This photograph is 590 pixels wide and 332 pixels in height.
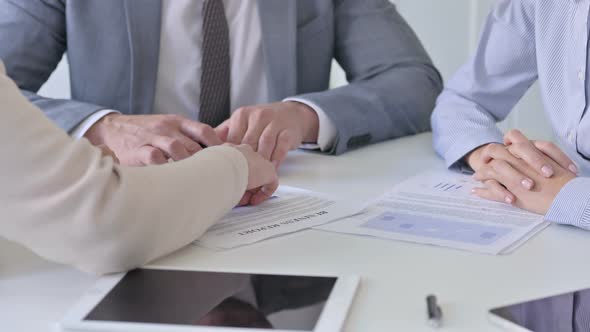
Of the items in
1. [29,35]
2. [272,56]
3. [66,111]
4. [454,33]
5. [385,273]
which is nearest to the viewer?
[385,273]

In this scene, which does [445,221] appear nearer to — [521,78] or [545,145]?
[545,145]

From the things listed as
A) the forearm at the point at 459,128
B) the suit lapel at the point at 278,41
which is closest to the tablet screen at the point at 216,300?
the forearm at the point at 459,128

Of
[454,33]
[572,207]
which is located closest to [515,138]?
[572,207]

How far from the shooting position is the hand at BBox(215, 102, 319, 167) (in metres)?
1.22

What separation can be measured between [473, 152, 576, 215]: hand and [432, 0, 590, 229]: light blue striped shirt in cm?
12

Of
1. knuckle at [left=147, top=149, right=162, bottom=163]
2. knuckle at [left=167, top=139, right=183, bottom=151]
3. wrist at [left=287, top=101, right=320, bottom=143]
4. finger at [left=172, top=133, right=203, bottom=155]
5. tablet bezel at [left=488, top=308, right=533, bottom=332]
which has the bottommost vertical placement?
wrist at [left=287, top=101, right=320, bottom=143]

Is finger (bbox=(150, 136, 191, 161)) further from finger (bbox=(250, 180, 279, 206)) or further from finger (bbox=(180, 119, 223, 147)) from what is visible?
finger (bbox=(250, 180, 279, 206))

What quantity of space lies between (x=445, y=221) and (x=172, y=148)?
426 millimetres

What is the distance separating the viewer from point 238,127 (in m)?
1.23

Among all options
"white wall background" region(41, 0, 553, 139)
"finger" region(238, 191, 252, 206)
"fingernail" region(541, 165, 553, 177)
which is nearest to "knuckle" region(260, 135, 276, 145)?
"finger" region(238, 191, 252, 206)

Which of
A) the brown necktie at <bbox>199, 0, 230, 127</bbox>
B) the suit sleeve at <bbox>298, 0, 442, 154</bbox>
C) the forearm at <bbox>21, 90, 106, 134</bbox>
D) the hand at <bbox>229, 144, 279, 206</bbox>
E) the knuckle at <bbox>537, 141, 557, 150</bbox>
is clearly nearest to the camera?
the hand at <bbox>229, 144, 279, 206</bbox>

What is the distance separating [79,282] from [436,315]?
13.9 inches

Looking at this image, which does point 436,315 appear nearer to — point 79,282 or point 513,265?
point 513,265

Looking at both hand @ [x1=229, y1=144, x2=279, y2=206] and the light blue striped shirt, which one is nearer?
hand @ [x1=229, y1=144, x2=279, y2=206]
